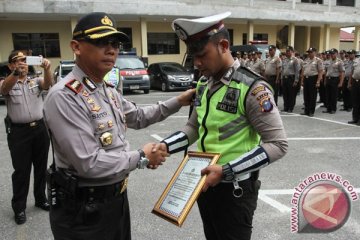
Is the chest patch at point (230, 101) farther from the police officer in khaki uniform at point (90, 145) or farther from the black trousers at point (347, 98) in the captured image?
the black trousers at point (347, 98)

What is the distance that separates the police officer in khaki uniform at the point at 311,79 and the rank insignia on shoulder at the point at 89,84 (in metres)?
9.08

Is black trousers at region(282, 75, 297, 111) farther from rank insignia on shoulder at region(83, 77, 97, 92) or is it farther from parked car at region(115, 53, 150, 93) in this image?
rank insignia on shoulder at region(83, 77, 97, 92)

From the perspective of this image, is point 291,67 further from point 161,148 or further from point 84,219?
point 84,219

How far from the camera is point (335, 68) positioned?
11.0 meters

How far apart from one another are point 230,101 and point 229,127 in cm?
15

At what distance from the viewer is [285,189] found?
4.51 meters

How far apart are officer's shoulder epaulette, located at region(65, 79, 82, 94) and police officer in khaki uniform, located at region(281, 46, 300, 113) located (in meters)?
9.77

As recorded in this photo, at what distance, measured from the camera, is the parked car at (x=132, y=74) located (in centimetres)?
1546

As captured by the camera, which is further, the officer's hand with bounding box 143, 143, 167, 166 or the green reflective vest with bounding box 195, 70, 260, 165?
the officer's hand with bounding box 143, 143, 167, 166

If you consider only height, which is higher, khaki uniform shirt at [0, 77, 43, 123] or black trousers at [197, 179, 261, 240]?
khaki uniform shirt at [0, 77, 43, 123]

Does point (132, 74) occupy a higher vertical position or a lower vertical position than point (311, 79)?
lower

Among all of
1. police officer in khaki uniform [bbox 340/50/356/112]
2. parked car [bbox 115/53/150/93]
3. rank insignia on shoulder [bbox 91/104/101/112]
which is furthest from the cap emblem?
parked car [bbox 115/53/150/93]

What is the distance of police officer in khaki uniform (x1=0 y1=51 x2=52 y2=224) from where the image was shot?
379 centimetres

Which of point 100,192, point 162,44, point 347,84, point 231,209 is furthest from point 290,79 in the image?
point 162,44
